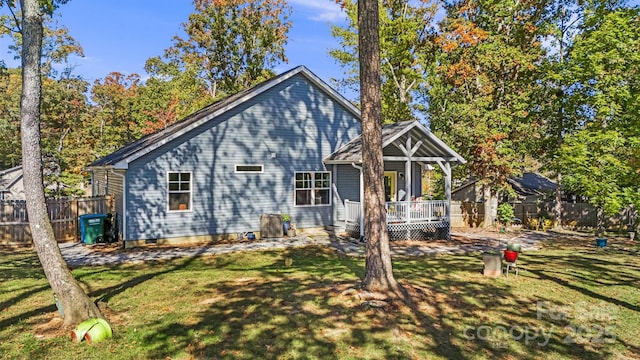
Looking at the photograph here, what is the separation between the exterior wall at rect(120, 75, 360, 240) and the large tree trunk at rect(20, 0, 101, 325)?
7895mm

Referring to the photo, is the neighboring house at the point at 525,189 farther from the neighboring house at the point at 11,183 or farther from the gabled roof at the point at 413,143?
the neighboring house at the point at 11,183

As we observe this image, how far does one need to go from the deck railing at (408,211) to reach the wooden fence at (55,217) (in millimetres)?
10031

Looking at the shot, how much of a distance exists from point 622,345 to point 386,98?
2526 centimetres

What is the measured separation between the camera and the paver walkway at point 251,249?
12117 mm

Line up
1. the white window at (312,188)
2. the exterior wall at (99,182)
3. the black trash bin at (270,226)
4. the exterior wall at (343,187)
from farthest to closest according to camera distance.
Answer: the exterior wall at (99,182) < the exterior wall at (343,187) < the white window at (312,188) < the black trash bin at (270,226)

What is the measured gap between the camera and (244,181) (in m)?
16.1

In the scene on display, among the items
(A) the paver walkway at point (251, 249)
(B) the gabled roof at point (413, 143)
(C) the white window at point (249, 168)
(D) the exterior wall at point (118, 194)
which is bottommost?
(A) the paver walkway at point (251, 249)

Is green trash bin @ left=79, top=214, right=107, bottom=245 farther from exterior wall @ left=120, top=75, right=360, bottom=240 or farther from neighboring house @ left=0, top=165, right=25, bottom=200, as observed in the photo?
neighboring house @ left=0, top=165, right=25, bottom=200

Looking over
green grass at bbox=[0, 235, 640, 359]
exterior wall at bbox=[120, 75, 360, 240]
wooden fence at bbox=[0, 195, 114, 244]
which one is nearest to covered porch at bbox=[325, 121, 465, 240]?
exterior wall at bbox=[120, 75, 360, 240]

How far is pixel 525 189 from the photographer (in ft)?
98.5

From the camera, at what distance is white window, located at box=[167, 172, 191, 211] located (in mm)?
14727

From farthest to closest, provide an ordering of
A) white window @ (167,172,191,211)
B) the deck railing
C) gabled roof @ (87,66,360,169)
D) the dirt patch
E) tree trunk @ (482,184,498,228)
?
tree trunk @ (482,184,498,228) → the deck railing → white window @ (167,172,191,211) → gabled roof @ (87,66,360,169) → the dirt patch

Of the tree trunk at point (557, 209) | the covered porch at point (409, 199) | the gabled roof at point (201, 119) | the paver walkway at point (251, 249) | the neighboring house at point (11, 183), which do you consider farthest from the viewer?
the neighboring house at point (11, 183)

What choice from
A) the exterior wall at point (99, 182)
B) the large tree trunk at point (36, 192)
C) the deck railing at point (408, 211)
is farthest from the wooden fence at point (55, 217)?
the large tree trunk at point (36, 192)
